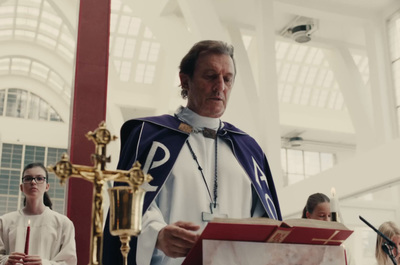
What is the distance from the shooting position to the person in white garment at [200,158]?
2.34 m

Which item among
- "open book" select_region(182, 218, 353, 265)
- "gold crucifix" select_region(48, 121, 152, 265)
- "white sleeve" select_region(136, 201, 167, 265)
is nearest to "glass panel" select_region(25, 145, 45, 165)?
"white sleeve" select_region(136, 201, 167, 265)

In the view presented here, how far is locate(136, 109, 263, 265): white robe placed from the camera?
2.32 meters

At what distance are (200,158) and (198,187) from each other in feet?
0.61

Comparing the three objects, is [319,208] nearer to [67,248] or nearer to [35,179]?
[67,248]

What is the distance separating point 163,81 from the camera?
2058cm

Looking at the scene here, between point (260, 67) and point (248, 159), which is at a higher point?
point (260, 67)

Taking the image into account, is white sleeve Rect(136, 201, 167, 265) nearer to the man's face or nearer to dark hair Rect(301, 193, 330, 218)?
the man's face

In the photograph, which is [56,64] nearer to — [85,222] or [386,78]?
[386,78]

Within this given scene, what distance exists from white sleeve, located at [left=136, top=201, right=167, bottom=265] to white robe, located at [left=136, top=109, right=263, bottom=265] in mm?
25

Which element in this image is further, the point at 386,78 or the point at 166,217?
the point at 386,78

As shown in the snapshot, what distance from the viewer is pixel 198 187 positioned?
7.79 ft

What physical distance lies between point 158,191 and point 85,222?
290 centimetres

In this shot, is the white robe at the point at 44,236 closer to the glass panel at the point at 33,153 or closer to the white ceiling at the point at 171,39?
the white ceiling at the point at 171,39

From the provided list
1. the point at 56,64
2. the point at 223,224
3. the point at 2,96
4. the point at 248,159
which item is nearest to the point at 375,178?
the point at 248,159
